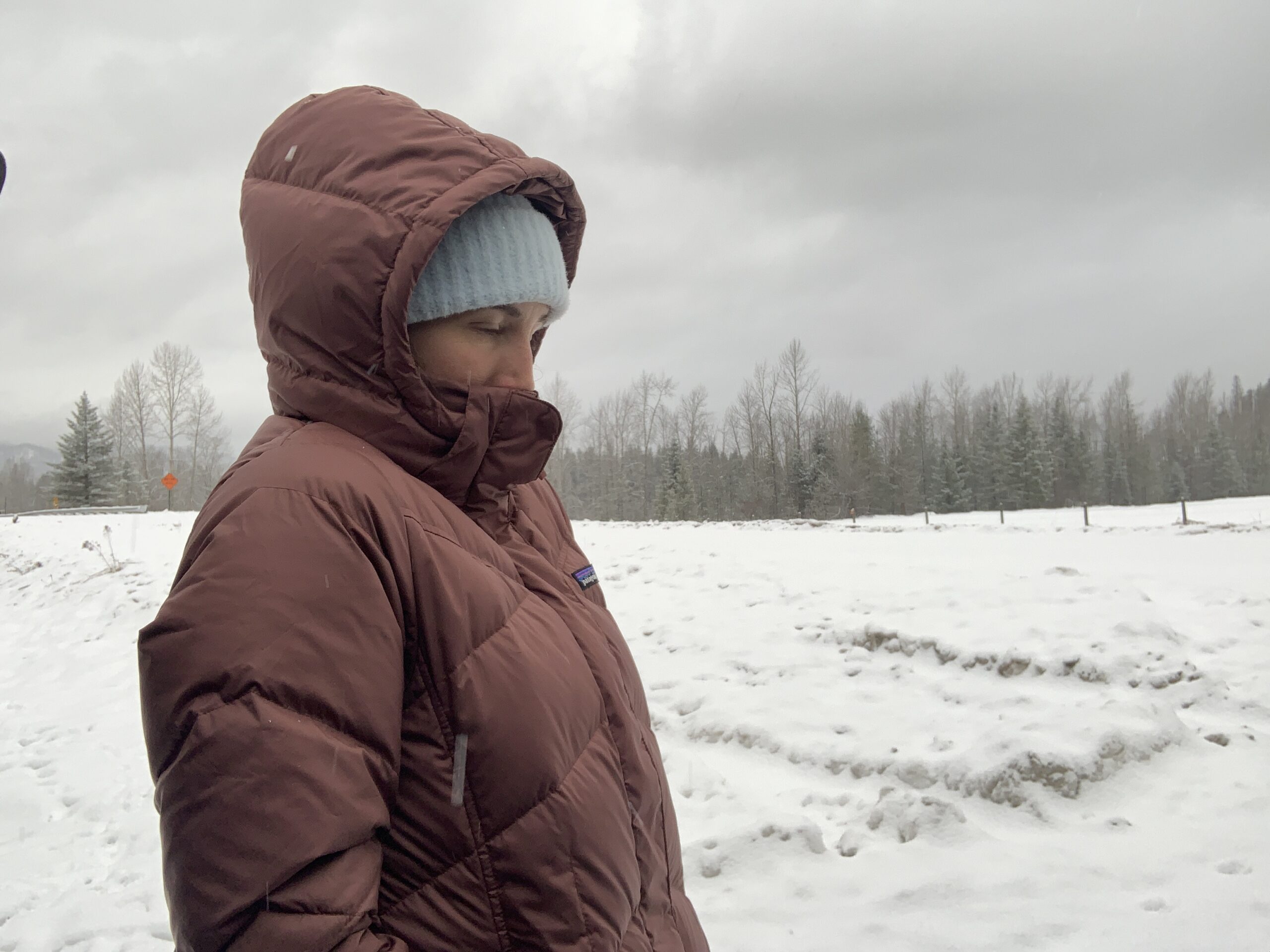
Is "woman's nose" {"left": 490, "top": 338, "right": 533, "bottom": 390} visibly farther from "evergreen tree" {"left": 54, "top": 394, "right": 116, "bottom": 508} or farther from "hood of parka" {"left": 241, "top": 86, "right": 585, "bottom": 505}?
"evergreen tree" {"left": 54, "top": 394, "right": 116, "bottom": 508}

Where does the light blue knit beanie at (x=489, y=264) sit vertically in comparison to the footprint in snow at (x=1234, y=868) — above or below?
above

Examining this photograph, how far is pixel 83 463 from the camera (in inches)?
1470

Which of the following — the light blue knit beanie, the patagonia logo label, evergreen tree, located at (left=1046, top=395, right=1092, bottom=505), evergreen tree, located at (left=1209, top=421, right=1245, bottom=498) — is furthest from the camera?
evergreen tree, located at (left=1046, top=395, right=1092, bottom=505)

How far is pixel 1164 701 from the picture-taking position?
5312 millimetres

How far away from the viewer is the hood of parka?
42.9 inches

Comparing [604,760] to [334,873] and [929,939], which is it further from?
[929,939]

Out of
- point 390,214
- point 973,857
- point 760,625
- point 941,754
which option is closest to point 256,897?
point 390,214

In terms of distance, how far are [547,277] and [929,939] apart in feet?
10.8

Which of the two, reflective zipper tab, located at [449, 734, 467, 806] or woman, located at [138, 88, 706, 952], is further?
reflective zipper tab, located at [449, 734, 467, 806]

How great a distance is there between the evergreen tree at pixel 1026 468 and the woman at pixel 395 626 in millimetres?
58821

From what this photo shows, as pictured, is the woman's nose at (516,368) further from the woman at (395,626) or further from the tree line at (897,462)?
the tree line at (897,462)

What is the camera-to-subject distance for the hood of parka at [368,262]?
1089mm

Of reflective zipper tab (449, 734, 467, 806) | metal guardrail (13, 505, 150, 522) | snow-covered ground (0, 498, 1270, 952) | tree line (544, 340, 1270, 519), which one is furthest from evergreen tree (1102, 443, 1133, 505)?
reflective zipper tab (449, 734, 467, 806)

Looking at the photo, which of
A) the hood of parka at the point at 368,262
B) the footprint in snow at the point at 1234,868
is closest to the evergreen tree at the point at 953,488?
the footprint in snow at the point at 1234,868
